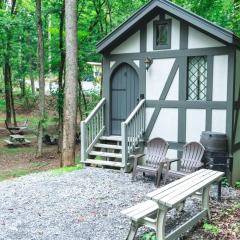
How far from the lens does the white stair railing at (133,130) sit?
8.71 m

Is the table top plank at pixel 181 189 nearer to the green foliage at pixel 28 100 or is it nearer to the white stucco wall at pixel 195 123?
the white stucco wall at pixel 195 123

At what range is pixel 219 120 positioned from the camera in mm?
8453

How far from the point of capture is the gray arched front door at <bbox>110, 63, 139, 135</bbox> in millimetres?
9922

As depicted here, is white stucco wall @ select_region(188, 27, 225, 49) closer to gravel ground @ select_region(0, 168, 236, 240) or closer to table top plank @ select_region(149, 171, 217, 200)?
gravel ground @ select_region(0, 168, 236, 240)

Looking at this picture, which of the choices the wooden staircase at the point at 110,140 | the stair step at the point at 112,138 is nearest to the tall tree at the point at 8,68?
the wooden staircase at the point at 110,140

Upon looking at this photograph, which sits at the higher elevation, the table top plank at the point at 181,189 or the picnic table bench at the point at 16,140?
the table top plank at the point at 181,189

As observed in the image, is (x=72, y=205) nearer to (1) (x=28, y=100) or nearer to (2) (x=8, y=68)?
(2) (x=8, y=68)

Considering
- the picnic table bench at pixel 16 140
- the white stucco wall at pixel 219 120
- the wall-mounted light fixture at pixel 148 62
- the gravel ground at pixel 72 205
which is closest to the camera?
the gravel ground at pixel 72 205

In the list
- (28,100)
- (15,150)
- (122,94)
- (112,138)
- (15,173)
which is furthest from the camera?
(28,100)

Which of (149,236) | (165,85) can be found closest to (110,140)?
(165,85)

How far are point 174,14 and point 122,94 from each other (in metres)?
2.73

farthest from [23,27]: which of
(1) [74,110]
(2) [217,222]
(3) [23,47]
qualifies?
(2) [217,222]

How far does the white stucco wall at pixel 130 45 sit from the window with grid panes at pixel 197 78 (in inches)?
62.3

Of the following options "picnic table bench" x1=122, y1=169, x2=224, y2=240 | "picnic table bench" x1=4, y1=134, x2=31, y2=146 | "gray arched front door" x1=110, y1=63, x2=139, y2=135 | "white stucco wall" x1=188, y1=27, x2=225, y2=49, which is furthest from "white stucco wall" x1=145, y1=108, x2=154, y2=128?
"picnic table bench" x1=4, y1=134, x2=31, y2=146
